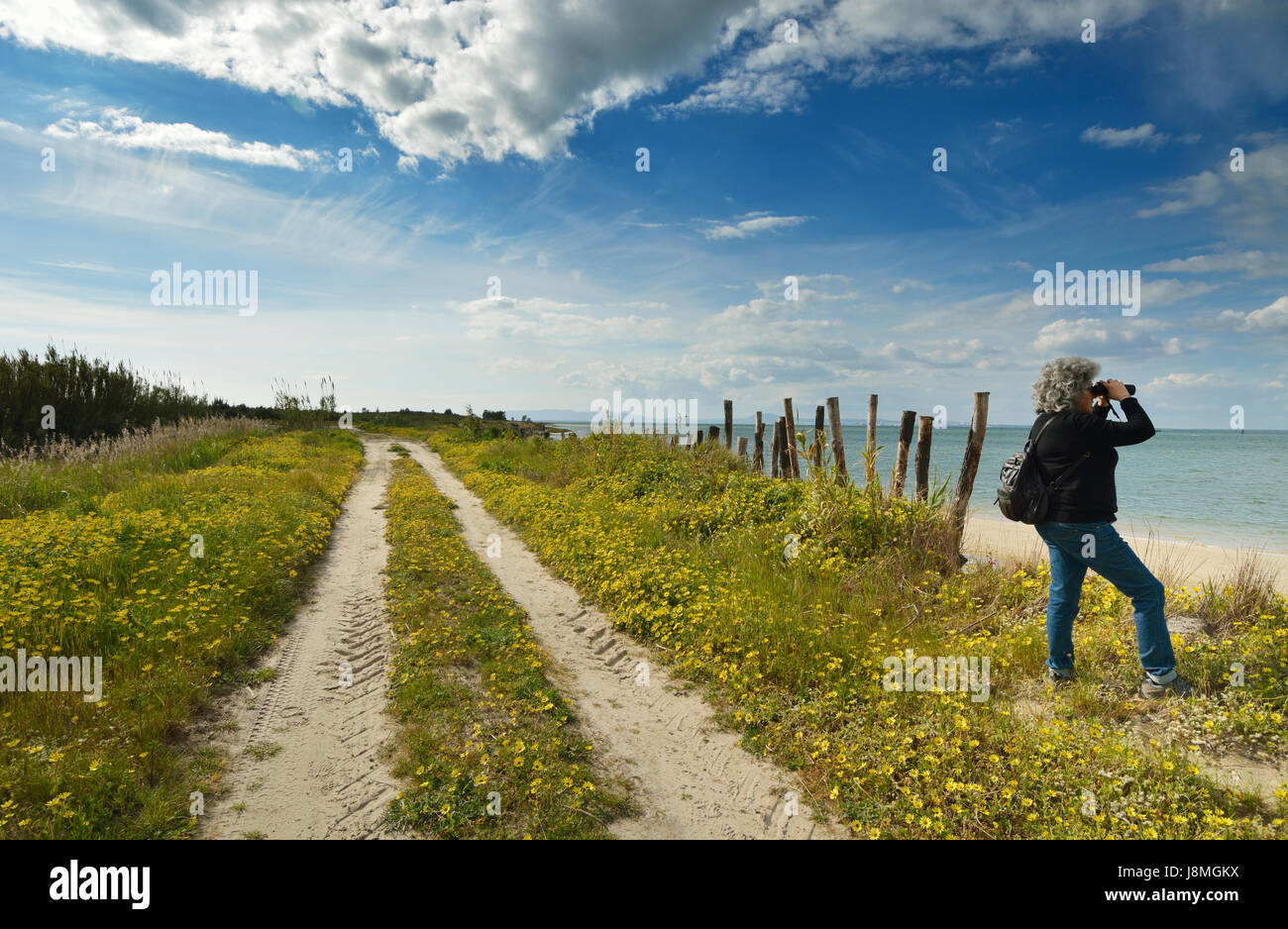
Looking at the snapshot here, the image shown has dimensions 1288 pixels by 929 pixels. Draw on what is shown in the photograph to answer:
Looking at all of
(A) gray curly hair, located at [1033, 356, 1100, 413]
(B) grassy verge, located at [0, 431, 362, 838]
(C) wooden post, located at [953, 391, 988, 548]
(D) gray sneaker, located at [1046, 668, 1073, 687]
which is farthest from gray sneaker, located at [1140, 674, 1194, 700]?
(B) grassy verge, located at [0, 431, 362, 838]

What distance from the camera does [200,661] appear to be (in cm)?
584

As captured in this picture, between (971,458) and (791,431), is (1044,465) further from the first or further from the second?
(791,431)

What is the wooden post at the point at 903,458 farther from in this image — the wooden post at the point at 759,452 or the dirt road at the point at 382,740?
the dirt road at the point at 382,740

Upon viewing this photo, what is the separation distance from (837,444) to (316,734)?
32.5ft

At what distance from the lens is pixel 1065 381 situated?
206 inches

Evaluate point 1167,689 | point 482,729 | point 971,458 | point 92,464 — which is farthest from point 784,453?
point 92,464

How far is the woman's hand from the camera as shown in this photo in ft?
16.8

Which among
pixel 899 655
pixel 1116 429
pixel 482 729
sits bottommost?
pixel 482 729

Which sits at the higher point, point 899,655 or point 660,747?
point 899,655

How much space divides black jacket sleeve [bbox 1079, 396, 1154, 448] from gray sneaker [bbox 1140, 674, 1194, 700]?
6.87ft
